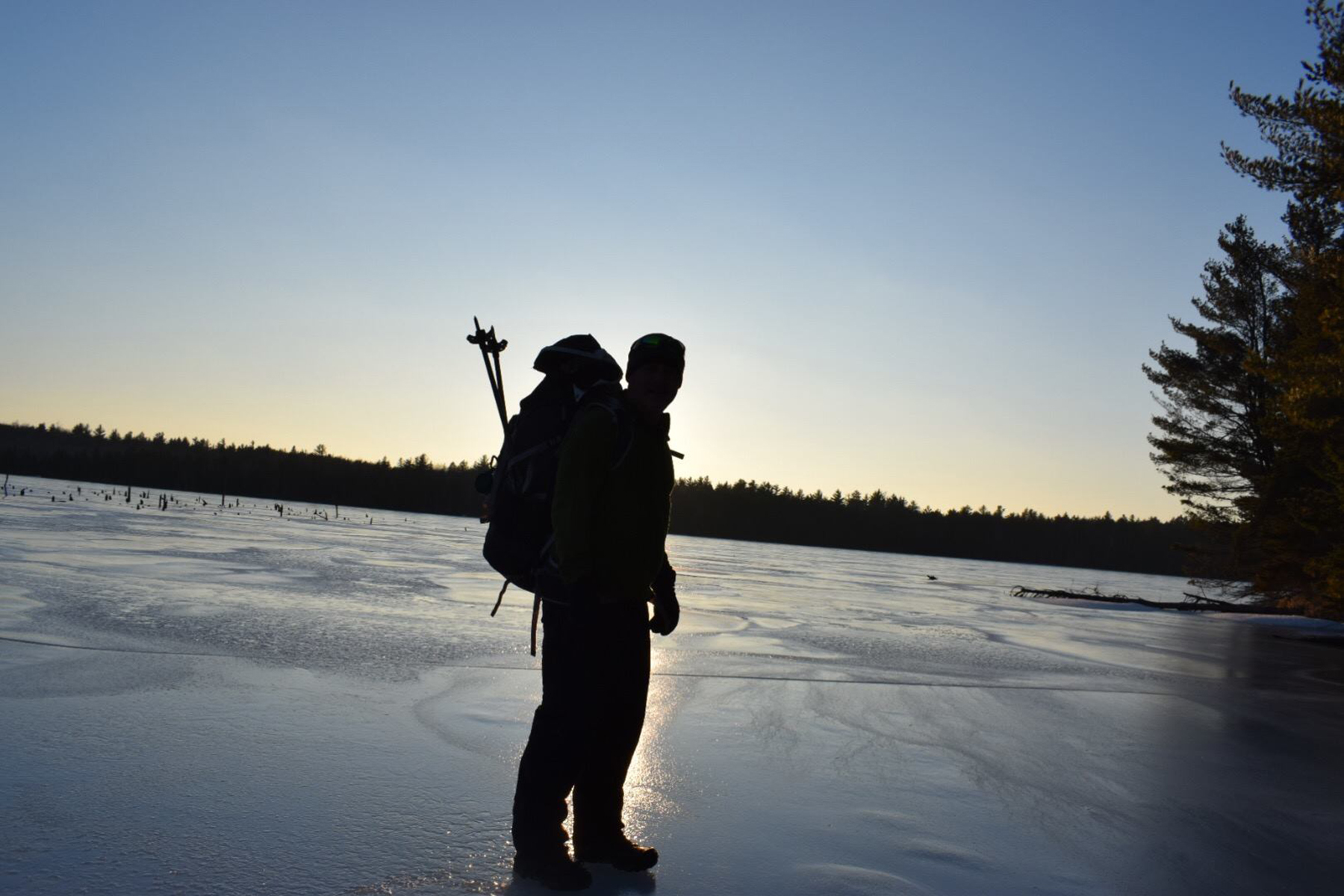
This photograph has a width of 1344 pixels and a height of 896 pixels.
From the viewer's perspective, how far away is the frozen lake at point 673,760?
276cm

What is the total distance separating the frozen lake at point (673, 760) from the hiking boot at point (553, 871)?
63mm

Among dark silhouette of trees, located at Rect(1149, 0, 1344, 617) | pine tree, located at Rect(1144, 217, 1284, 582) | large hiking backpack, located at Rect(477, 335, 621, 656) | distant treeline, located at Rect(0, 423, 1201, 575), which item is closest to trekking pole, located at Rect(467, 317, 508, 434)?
large hiking backpack, located at Rect(477, 335, 621, 656)

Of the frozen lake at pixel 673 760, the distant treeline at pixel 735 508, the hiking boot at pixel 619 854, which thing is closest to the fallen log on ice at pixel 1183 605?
the frozen lake at pixel 673 760

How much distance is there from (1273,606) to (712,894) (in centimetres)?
2769

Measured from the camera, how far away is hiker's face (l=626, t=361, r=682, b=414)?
2863 mm

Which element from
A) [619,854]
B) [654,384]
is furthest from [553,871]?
[654,384]

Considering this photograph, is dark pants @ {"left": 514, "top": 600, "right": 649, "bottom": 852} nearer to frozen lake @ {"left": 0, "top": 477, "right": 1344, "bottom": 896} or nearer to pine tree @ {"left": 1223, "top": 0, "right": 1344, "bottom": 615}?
frozen lake @ {"left": 0, "top": 477, "right": 1344, "bottom": 896}

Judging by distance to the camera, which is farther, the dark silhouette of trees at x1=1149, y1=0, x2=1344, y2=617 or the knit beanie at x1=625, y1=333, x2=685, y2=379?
the dark silhouette of trees at x1=1149, y1=0, x2=1344, y2=617

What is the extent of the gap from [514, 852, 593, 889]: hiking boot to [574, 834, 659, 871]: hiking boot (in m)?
0.14

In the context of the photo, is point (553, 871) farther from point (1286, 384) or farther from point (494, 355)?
point (1286, 384)

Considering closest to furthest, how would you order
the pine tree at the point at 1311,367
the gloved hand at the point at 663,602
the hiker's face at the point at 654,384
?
the hiker's face at the point at 654,384, the gloved hand at the point at 663,602, the pine tree at the point at 1311,367

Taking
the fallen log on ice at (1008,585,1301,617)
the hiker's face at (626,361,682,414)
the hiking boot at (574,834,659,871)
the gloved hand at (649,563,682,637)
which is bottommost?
the fallen log on ice at (1008,585,1301,617)

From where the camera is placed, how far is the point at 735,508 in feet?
435

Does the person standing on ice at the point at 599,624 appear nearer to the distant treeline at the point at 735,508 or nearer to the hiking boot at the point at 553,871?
the hiking boot at the point at 553,871
